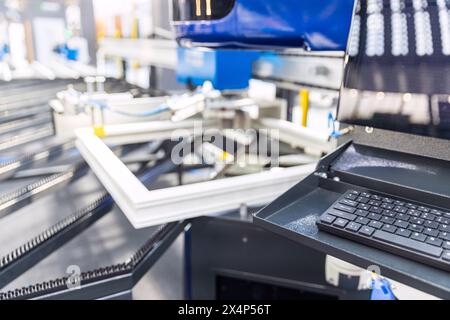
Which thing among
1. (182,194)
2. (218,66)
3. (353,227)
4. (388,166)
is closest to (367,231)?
(353,227)

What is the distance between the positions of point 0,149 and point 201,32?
1095 mm

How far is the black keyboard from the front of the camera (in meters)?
0.43

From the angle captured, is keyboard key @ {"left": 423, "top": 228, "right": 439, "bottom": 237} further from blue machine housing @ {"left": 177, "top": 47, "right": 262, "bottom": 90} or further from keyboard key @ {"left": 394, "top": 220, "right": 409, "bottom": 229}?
blue machine housing @ {"left": 177, "top": 47, "right": 262, "bottom": 90}

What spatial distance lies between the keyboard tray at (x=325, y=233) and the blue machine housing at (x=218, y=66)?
0.59 m

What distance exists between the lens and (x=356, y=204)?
532mm

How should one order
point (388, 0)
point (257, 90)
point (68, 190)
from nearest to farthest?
point (388, 0)
point (257, 90)
point (68, 190)

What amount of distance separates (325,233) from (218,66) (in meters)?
0.80

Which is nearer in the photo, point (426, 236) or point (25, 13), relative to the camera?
point (426, 236)

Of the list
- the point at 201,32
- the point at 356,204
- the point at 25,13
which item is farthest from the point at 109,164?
the point at 25,13

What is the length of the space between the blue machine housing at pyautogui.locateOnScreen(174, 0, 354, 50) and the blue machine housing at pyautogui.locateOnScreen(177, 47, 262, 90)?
1.08 ft

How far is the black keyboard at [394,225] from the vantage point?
0.43 m

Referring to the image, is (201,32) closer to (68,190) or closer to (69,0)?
(68,190)

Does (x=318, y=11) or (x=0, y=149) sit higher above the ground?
(x=318, y=11)

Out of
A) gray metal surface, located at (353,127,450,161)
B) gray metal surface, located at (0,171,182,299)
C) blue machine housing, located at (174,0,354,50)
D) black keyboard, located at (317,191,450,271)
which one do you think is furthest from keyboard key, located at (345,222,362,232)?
gray metal surface, located at (0,171,182,299)
